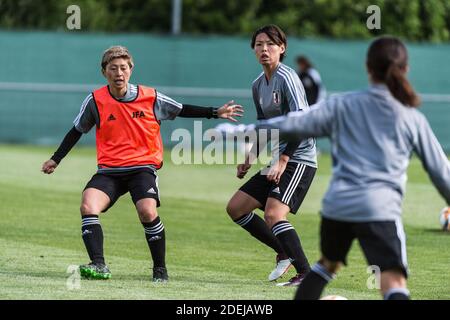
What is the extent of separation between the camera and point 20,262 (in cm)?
1017

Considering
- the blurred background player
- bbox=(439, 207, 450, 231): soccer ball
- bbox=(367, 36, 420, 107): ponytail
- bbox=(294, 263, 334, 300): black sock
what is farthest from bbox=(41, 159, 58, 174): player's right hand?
the blurred background player

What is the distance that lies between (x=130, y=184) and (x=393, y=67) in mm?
3520

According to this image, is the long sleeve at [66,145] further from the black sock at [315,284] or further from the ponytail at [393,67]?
the ponytail at [393,67]

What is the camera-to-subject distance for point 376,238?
6.37m

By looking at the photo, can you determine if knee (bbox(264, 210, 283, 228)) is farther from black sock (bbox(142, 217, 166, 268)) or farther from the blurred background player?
the blurred background player

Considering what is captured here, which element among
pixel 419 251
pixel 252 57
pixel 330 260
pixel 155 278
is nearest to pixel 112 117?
pixel 155 278

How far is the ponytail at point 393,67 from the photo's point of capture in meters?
6.34

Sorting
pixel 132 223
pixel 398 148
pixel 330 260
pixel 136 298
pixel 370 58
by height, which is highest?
pixel 370 58

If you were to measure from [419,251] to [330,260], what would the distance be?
562 cm

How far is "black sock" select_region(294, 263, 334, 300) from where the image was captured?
22.0ft

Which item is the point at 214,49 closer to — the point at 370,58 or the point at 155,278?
the point at 155,278

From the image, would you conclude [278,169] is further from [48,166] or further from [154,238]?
[48,166]

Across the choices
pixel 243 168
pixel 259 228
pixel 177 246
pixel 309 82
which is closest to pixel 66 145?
pixel 243 168

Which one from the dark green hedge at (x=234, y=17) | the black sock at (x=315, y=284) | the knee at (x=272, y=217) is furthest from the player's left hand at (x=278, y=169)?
the dark green hedge at (x=234, y=17)
